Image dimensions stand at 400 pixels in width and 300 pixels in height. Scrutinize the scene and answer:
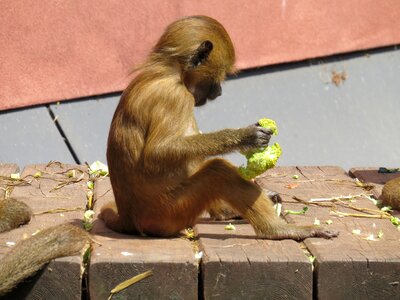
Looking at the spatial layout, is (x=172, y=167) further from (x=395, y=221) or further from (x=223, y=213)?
(x=395, y=221)

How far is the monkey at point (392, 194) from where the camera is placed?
23.1 ft

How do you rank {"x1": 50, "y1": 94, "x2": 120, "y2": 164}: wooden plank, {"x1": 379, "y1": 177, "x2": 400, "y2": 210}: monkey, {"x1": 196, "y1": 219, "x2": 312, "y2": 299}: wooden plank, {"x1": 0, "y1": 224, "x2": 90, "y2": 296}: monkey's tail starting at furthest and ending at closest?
1. {"x1": 50, "y1": 94, "x2": 120, "y2": 164}: wooden plank
2. {"x1": 379, "y1": 177, "x2": 400, "y2": 210}: monkey
3. {"x1": 196, "y1": 219, "x2": 312, "y2": 299}: wooden plank
4. {"x1": 0, "y1": 224, "x2": 90, "y2": 296}: monkey's tail

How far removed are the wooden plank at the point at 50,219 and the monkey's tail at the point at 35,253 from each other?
68mm

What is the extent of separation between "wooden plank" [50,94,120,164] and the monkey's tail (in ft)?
12.7

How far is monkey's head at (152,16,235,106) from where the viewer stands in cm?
652

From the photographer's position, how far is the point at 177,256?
5750mm

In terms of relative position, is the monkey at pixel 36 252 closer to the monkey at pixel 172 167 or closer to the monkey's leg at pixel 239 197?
the monkey at pixel 172 167

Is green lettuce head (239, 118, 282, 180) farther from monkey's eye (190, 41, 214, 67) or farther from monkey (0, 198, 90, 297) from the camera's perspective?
monkey (0, 198, 90, 297)

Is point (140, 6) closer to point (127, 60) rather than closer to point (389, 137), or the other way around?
point (127, 60)

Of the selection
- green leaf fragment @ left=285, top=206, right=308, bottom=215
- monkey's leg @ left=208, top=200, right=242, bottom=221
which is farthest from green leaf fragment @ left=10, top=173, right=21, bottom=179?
green leaf fragment @ left=285, top=206, right=308, bottom=215

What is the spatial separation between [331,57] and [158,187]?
14.4ft

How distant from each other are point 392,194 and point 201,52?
1.86m

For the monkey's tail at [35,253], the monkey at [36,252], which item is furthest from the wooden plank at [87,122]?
the monkey's tail at [35,253]

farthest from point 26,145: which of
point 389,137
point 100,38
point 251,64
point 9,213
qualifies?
point 389,137
